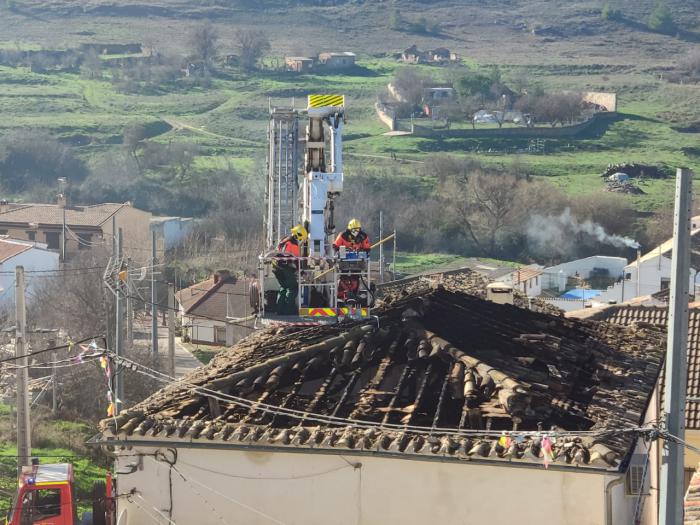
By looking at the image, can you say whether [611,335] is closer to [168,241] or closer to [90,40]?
[168,241]

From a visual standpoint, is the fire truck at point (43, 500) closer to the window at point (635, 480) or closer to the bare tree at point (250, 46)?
the window at point (635, 480)

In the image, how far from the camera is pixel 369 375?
1739cm

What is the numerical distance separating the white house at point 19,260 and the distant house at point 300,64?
9389 centimetres

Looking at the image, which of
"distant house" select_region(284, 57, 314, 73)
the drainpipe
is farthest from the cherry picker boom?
"distant house" select_region(284, 57, 314, 73)

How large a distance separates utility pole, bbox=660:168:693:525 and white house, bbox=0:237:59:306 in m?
50.5

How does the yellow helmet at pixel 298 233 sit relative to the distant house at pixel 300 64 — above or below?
above

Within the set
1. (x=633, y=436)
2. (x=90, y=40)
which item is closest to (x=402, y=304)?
(x=633, y=436)

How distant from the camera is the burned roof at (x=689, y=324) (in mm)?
28188

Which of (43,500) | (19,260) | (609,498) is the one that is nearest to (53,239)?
(19,260)

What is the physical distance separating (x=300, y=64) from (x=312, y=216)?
5469 inches

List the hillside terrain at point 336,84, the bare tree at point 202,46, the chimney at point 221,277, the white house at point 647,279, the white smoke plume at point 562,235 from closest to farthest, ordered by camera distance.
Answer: the white house at point 647,279
the chimney at point 221,277
the white smoke plume at point 562,235
the hillside terrain at point 336,84
the bare tree at point 202,46

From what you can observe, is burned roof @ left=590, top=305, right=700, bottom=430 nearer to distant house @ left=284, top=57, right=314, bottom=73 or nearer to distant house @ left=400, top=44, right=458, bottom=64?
distant house @ left=284, top=57, right=314, bottom=73

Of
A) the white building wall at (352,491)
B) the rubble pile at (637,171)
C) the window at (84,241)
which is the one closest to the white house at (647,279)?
the window at (84,241)

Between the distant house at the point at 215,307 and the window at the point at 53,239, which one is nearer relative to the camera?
the distant house at the point at 215,307
